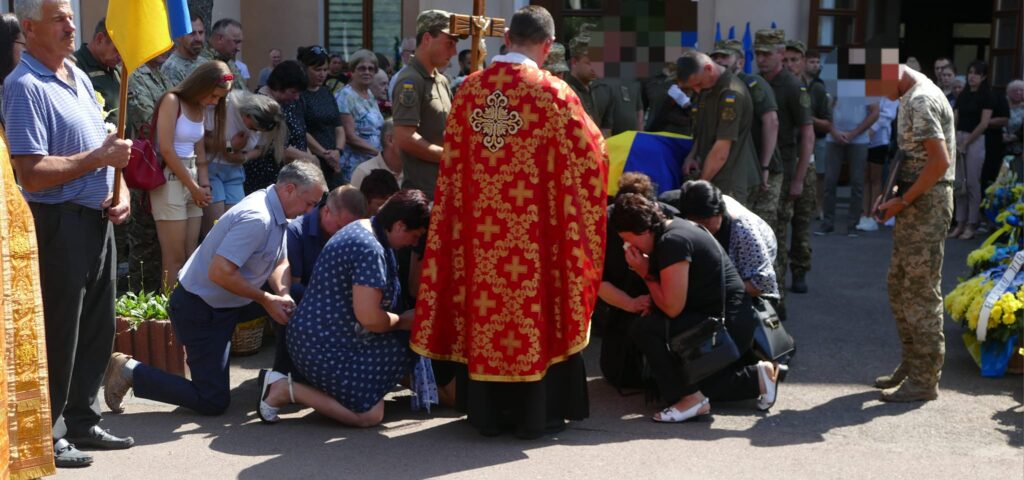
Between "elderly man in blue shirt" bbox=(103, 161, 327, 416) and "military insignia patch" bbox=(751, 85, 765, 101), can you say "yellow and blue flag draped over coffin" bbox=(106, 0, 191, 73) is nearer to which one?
"elderly man in blue shirt" bbox=(103, 161, 327, 416)

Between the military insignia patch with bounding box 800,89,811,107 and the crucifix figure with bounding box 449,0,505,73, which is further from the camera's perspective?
the military insignia patch with bounding box 800,89,811,107

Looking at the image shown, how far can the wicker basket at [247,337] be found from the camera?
7070 mm

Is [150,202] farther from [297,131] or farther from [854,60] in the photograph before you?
[854,60]

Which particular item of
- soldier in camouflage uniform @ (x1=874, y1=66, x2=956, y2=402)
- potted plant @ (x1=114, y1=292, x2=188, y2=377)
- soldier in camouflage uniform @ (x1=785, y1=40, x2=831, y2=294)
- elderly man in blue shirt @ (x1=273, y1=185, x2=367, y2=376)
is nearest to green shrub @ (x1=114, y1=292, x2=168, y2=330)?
potted plant @ (x1=114, y1=292, x2=188, y2=377)

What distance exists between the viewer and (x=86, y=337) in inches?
205

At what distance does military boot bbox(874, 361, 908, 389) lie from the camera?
6551mm

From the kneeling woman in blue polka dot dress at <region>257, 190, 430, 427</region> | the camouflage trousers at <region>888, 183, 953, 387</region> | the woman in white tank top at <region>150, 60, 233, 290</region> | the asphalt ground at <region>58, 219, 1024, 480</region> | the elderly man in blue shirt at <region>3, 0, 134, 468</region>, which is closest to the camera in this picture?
the elderly man in blue shirt at <region>3, 0, 134, 468</region>

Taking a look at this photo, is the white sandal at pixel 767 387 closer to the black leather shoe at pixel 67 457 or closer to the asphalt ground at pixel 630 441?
the asphalt ground at pixel 630 441

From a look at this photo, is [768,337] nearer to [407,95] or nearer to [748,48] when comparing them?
[407,95]

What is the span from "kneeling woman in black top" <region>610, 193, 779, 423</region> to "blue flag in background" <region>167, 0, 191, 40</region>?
7.07 ft

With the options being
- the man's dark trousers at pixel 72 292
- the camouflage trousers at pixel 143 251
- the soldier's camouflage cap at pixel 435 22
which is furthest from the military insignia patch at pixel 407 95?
the camouflage trousers at pixel 143 251

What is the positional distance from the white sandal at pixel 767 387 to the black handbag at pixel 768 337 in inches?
6.7

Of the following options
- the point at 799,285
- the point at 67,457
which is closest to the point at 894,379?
the point at 799,285

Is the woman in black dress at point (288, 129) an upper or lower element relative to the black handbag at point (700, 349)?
upper
